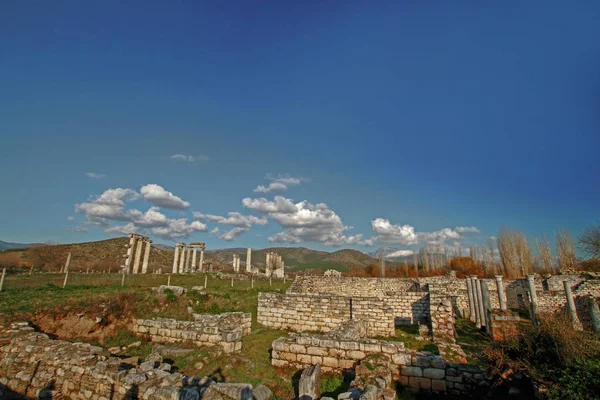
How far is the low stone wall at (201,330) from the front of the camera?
33.2ft

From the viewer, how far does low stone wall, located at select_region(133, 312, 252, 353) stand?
10134 millimetres

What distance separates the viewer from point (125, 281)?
73.1 feet

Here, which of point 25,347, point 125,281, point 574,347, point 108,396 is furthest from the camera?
point 125,281

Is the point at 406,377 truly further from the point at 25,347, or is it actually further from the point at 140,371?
the point at 25,347

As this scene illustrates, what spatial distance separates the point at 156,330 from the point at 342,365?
27.3 ft

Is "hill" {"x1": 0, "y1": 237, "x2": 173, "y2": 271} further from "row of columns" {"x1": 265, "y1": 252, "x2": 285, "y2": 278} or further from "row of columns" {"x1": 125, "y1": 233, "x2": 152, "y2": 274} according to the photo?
"row of columns" {"x1": 265, "y1": 252, "x2": 285, "y2": 278}

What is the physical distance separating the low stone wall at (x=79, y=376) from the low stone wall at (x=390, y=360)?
2401 millimetres

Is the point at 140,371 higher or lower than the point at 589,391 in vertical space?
lower

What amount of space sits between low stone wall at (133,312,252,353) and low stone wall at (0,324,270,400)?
6.25 ft

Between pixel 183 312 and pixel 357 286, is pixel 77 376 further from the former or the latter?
pixel 357 286

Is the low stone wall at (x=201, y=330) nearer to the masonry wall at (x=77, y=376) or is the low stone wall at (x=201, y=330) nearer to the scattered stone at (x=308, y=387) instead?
the masonry wall at (x=77, y=376)

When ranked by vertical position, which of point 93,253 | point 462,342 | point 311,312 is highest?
point 93,253

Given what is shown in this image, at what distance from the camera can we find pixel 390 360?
294 inches

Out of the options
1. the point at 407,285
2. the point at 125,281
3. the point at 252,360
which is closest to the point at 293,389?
the point at 252,360
